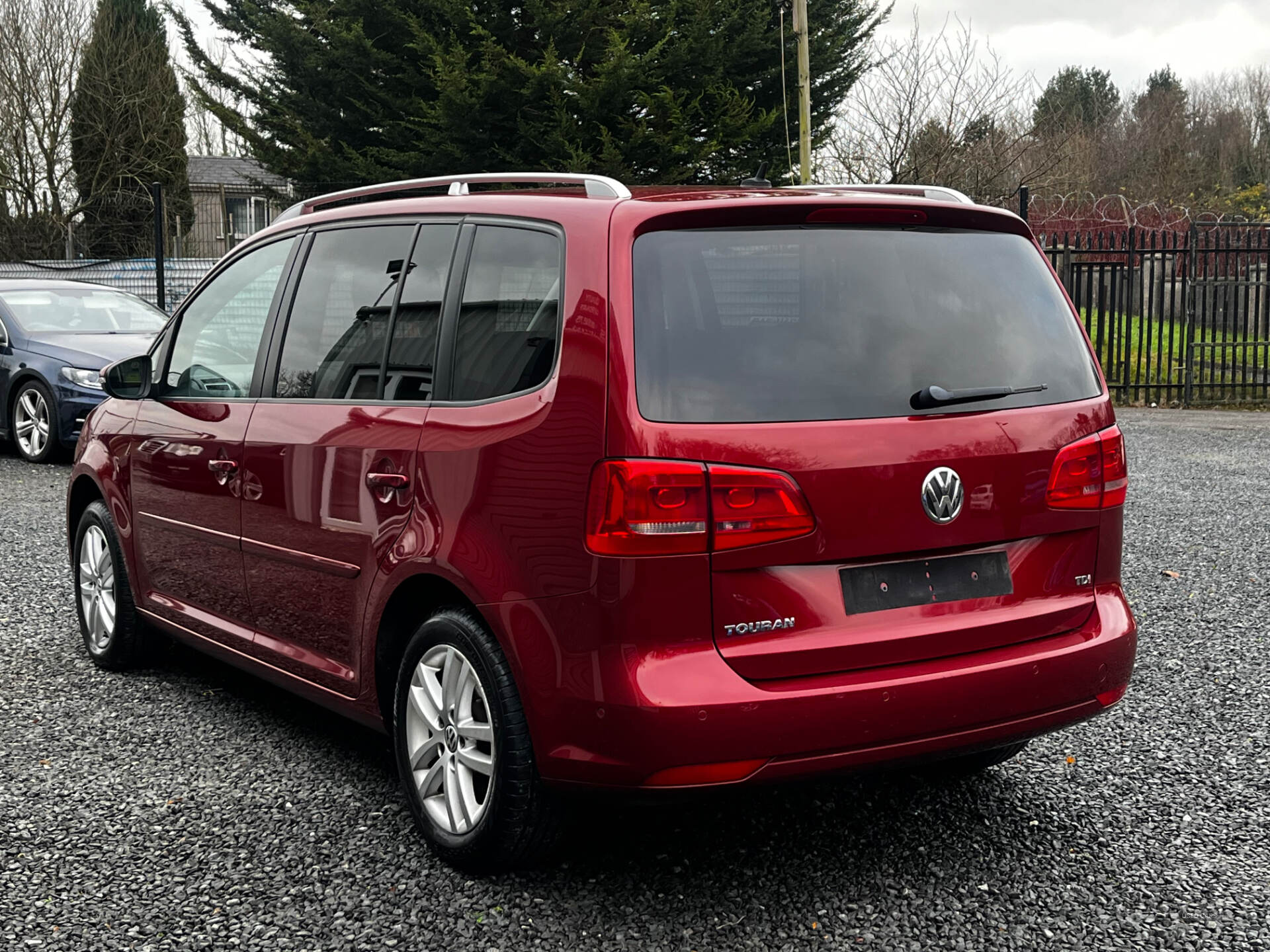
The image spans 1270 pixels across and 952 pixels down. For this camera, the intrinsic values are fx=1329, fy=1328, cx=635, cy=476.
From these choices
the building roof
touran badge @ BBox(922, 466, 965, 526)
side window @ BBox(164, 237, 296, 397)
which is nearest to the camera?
touran badge @ BBox(922, 466, 965, 526)

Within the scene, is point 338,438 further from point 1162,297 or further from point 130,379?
point 1162,297

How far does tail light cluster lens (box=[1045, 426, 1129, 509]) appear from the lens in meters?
3.32

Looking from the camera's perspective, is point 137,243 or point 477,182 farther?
point 137,243

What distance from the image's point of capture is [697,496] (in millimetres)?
2873

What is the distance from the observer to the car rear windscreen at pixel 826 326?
9.77 feet

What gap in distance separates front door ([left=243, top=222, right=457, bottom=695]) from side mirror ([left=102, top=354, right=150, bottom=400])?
1.00 meters

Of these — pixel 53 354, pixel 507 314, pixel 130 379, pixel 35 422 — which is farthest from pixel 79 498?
pixel 35 422

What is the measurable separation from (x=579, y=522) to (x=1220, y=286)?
52.3ft

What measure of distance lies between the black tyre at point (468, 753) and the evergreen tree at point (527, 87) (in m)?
17.3

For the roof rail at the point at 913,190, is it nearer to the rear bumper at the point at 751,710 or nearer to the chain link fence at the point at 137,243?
the rear bumper at the point at 751,710

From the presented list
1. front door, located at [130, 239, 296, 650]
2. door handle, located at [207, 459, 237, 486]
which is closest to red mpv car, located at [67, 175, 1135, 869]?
door handle, located at [207, 459, 237, 486]

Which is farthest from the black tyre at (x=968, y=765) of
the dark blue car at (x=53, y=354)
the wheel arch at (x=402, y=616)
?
the dark blue car at (x=53, y=354)

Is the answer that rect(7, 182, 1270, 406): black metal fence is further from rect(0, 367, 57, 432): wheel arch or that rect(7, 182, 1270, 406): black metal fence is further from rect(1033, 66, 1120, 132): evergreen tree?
rect(1033, 66, 1120, 132): evergreen tree

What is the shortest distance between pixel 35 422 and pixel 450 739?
10379 mm
